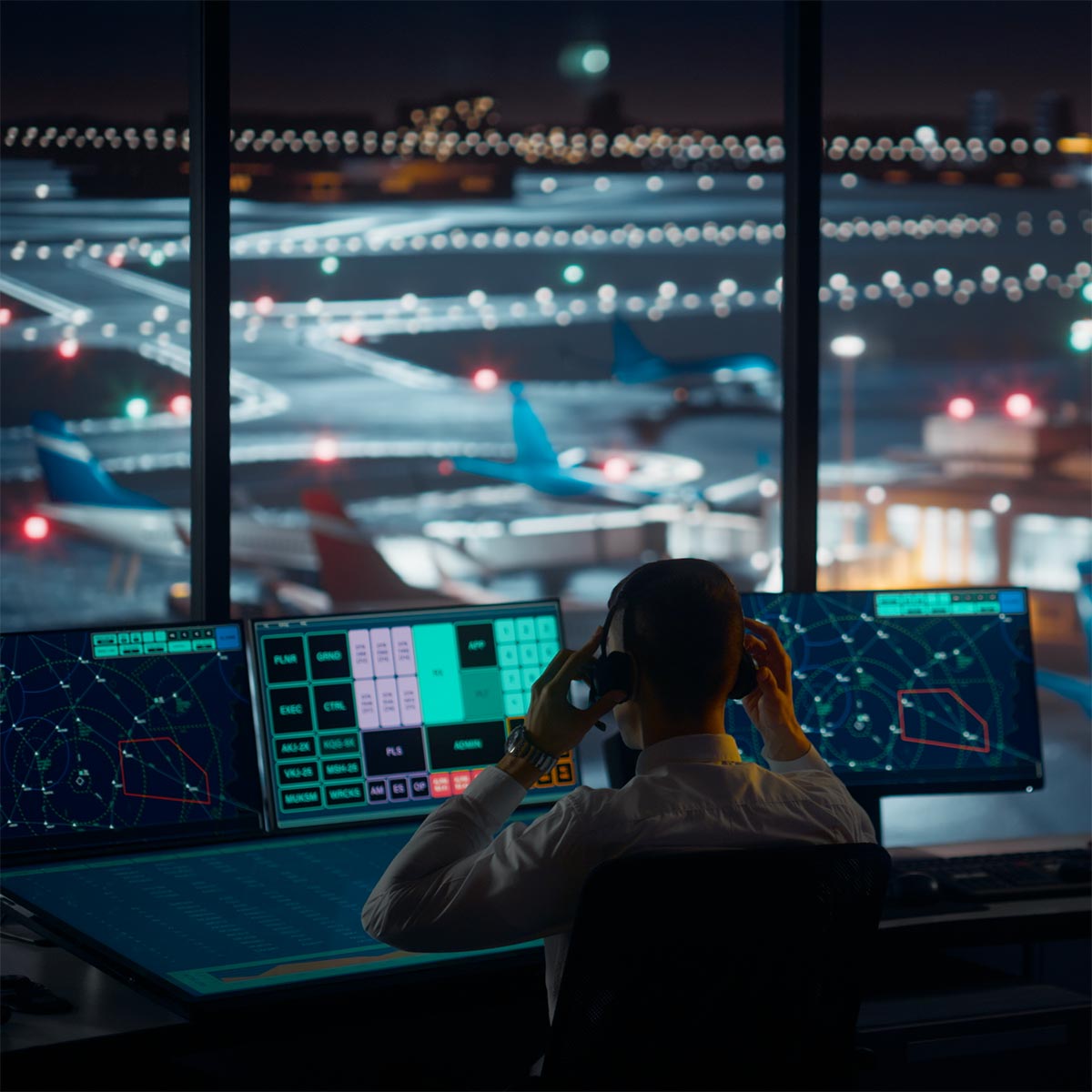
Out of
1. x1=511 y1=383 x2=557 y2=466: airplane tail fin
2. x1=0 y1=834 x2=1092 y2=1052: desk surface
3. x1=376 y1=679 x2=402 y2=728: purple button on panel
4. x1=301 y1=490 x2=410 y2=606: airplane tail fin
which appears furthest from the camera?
x1=301 y1=490 x2=410 y2=606: airplane tail fin

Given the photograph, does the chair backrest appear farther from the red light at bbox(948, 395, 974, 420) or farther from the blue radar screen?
the red light at bbox(948, 395, 974, 420)

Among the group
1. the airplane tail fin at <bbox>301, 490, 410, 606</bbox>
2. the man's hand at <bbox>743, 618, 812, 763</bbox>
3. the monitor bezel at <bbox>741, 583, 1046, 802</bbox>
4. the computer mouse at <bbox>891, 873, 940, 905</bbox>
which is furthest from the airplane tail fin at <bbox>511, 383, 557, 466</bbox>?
the man's hand at <bbox>743, 618, 812, 763</bbox>

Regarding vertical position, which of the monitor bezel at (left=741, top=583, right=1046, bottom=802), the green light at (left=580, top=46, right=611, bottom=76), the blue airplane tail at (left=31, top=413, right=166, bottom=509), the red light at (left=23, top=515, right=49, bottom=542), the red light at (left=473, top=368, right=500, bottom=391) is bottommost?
the monitor bezel at (left=741, top=583, right=1046, bottom=802)

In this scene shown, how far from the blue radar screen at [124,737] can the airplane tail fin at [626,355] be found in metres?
18.8

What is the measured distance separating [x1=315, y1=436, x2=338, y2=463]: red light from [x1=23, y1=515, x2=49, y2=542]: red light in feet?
16.0

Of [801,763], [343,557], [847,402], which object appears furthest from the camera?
[847,402]

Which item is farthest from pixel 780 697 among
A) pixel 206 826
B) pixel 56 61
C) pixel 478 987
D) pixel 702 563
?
pixel 56 61

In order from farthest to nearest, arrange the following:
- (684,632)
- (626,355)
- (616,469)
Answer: (616,469)
(626,355)
(684,632)

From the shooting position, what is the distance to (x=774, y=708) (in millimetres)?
1513

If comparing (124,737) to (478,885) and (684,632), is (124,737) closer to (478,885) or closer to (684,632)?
(478,885)

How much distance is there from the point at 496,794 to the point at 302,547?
73.7 ft

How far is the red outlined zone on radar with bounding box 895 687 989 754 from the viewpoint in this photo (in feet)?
7.40

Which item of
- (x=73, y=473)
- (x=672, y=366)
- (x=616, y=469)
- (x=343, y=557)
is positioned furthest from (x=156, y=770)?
(x=672, y=366)

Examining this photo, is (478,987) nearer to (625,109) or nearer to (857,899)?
(857,899)
